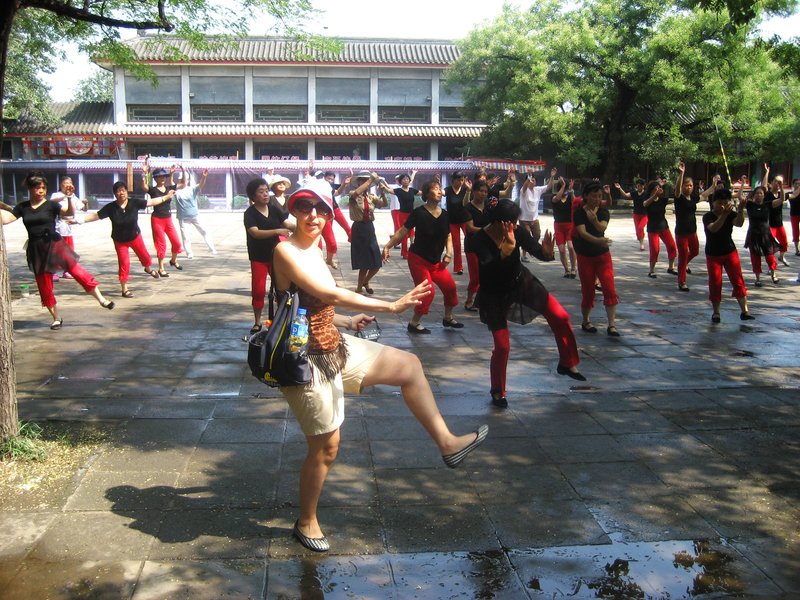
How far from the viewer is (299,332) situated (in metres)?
3.62

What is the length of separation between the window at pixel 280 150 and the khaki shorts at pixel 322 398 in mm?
34800

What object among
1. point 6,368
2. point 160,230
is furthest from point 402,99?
point 6,368

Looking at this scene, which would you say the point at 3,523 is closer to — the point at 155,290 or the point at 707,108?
the point at 155,290

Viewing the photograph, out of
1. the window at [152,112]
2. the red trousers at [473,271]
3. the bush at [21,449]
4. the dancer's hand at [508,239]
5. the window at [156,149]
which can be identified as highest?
the window at [152,112]

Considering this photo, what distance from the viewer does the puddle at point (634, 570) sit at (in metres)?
3.43

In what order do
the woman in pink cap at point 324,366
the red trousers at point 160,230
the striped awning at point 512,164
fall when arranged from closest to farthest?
the woman in pink cap at point 324,366
the red trousers at point 160,230
the striped awning at point 512,164

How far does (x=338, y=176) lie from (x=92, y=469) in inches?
1263

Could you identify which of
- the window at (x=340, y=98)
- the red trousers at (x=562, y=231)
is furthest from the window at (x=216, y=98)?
the red trousers at (x=562, y=231)

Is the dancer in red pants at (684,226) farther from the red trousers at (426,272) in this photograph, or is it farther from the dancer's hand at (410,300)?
the dancer's hand at (410,300)

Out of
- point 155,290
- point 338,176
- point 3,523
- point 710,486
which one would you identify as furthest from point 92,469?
point 338,176

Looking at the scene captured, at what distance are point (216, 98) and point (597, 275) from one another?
32723 mm

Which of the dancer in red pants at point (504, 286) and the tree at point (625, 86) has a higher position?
the tree at point (625, 86)

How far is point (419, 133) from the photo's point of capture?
3747cm

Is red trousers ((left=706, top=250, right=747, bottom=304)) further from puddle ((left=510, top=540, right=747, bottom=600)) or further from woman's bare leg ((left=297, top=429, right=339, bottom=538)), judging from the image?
woman's bare leg ((left=297, top=429, right=339, bottom=538))
